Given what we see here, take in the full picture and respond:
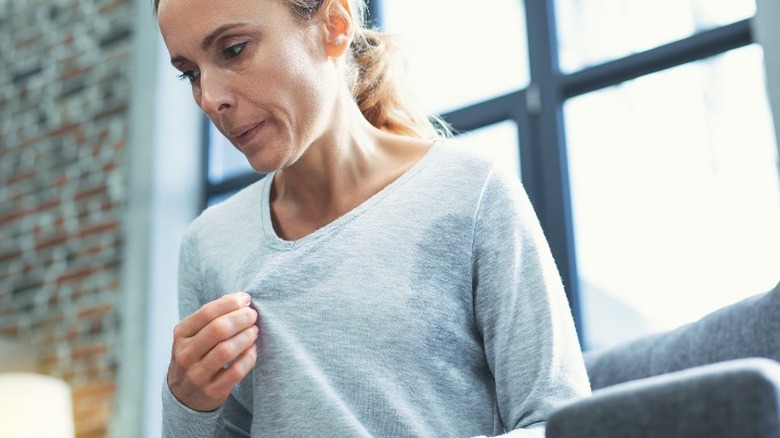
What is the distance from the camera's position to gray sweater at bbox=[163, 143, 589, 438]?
3.71ft

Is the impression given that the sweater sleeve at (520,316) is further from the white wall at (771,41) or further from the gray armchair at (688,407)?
the white wall at (771,41)

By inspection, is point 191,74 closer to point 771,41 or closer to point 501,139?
point 771,41

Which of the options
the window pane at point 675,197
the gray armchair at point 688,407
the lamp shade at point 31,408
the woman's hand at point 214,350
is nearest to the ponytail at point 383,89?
the woman's hand at point 214,350

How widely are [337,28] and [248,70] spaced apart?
0.18m

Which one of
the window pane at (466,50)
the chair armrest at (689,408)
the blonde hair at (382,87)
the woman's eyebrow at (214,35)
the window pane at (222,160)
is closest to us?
the chair armrest at (689,408)

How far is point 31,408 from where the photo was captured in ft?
9.31

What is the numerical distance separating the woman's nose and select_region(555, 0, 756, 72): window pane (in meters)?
1.81

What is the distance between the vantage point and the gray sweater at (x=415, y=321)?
1.13 meters

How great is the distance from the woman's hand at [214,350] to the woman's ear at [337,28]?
362 mm

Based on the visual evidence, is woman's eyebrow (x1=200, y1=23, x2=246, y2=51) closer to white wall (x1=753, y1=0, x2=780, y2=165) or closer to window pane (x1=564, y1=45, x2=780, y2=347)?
white wall (x1=753, y1=0, x2=780, y2=165)

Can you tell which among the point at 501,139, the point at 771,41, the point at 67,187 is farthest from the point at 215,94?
the point at 67,187

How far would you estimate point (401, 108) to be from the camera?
151cm

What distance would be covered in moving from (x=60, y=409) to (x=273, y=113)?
2050 millimetres

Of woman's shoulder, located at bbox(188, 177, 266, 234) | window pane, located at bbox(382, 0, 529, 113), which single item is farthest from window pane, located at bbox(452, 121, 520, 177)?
woman's shoulder, located at bbox(188, 177, 266, 234)
